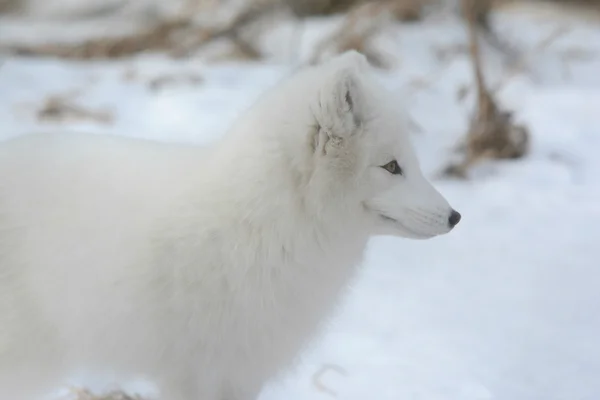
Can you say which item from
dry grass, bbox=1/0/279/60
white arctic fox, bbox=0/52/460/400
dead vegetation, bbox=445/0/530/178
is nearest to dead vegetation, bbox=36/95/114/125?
dry grass, bbox=1/0/279/60

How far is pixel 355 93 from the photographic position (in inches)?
67.9

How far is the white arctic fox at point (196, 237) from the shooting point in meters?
1.69

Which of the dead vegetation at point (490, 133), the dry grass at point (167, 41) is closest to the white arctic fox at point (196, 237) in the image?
the dead vegetation at point (490, 133)

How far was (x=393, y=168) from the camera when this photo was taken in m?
1.84

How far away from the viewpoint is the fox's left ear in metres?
1.70

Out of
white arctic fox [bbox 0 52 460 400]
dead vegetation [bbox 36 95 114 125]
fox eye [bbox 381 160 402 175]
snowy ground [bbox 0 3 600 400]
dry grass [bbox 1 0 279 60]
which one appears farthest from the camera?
dry grass [bbox 1 0 279 60]

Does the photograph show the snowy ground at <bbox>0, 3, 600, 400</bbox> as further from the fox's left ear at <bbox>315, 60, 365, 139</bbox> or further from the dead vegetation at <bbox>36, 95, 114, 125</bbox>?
the fox's left ear at <bbox>315, 60, 365, 139</bbox>

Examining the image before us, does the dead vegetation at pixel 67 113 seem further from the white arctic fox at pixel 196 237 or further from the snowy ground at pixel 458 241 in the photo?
the white arctic fox at pixel 196 237

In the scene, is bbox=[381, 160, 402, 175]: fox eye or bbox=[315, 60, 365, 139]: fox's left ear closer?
bbox=[315, 60, 365, 139]: fox's left ear

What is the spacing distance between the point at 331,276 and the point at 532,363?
877mm

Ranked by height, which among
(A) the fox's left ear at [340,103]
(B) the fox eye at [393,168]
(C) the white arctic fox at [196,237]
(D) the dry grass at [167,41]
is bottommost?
(C) the white arctic fox at [196,237]

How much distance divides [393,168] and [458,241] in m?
1.61

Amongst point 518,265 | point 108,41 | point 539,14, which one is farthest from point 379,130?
point 539,14

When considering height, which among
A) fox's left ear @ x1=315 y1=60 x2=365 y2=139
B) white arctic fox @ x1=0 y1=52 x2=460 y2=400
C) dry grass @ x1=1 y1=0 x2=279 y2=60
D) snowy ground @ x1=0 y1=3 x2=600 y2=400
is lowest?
white arctic fox @ x1=0 y1=52 x2=460 y2=400
